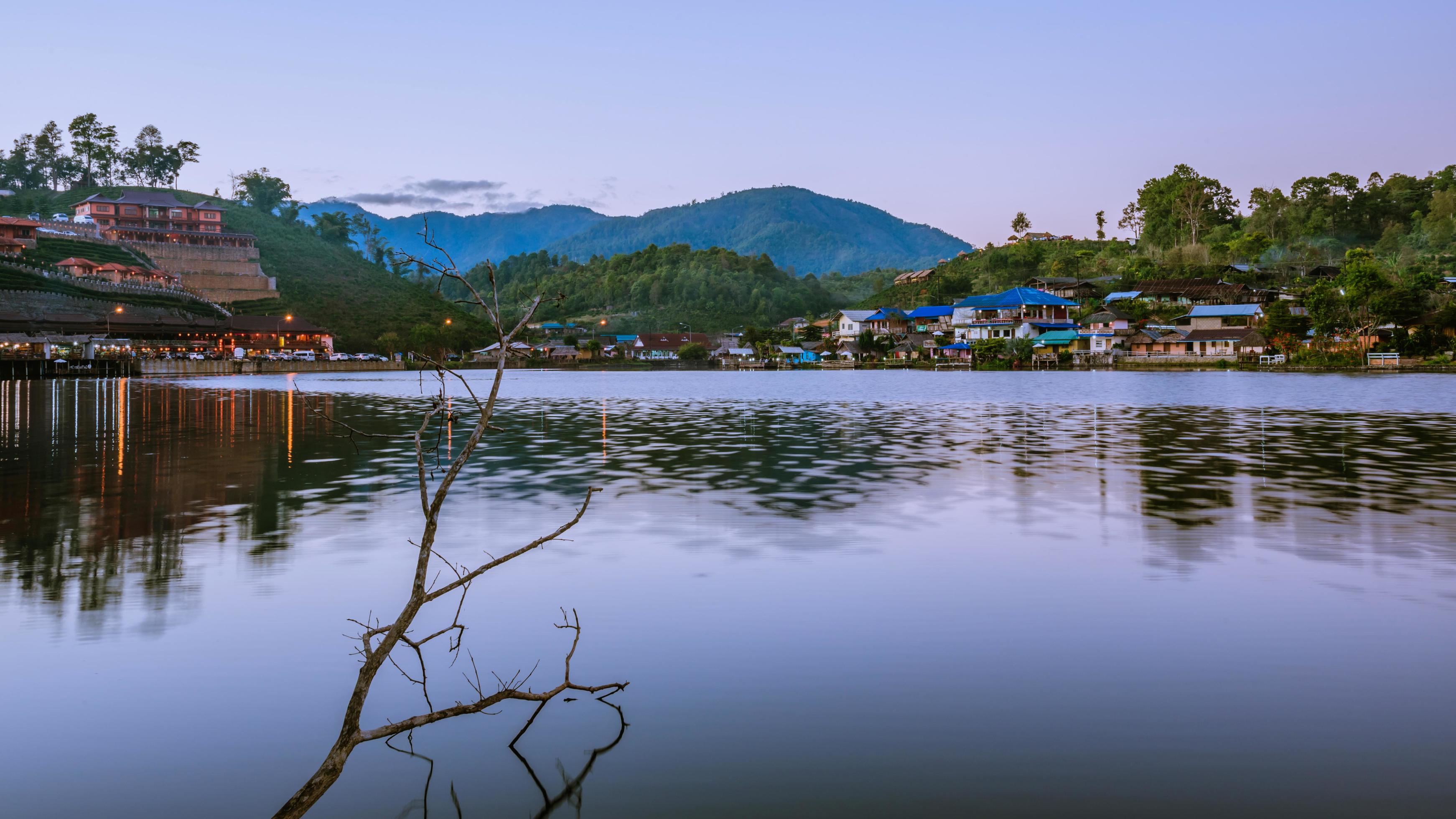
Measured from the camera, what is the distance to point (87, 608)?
370 inches

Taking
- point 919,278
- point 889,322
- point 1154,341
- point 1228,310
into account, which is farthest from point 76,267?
point 1228,310

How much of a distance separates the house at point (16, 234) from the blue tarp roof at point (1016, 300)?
131 meters

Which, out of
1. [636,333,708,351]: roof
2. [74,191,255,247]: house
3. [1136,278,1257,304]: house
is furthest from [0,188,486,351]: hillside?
[1136,278,1257,304]: house

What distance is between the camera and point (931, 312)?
14538 centimetres

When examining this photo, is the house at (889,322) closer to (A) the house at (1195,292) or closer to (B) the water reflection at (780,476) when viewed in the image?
(A) the house at (1195,292)

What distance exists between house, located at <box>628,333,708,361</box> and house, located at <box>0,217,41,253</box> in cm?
9152

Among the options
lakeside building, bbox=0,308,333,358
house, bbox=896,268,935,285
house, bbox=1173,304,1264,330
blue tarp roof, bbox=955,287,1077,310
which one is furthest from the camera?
house, bbox=896,268,935,285

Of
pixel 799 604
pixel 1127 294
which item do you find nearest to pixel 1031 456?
pixel 799 604

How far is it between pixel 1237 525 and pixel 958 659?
319 inches

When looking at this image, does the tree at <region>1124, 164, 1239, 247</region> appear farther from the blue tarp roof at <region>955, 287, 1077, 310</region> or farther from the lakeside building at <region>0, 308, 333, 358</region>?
the lakeside building at <region>0, 308, 333, 358</region>

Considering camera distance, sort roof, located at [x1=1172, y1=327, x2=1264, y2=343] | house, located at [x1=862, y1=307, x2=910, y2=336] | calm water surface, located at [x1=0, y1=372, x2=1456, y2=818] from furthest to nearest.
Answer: house, located at [x1=862, y1=307, x2=910, y2=336] → roof, located at [x1=1172, y1=327, x2=1264, y2=343] → calm water surface, located at [x1=0, y1=372, x2=1456, y2=818]

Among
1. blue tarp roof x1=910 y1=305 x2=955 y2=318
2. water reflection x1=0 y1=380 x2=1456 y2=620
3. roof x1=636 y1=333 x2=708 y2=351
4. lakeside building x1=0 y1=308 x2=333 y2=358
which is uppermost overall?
blue tarp roof x1=910 y1=305 x2=955 y2=318

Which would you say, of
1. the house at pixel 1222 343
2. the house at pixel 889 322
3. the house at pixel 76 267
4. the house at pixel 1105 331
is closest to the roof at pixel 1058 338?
the house at pixel 1105 331

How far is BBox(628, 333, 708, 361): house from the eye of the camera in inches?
6890
